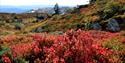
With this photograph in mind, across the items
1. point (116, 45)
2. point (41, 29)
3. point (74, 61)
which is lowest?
point (41, 29)

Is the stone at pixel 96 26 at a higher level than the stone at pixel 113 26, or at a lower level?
lower

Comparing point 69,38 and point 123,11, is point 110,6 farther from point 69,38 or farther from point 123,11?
point 69,38

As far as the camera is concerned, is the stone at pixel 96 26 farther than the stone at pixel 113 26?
Yes

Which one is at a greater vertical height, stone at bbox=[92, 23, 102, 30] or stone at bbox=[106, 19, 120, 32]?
stone at bbox=[106, 19, 120, 32]

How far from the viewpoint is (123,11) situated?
59.9 meters

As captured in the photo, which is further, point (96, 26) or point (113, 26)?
point (96, 26)

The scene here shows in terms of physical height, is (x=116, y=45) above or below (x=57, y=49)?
below

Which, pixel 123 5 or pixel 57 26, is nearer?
pixel 123 5

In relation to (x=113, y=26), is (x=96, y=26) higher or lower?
lower

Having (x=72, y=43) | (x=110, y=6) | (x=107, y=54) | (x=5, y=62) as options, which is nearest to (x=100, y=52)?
(x=107, y=54)

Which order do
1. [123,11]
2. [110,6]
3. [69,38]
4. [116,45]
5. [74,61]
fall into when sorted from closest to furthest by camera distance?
[74,61] → [69,38] → [116,45] → [123,11] → [110,6]

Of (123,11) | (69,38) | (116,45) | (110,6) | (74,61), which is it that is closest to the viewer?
(74,61)

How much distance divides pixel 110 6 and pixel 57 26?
1060 cm

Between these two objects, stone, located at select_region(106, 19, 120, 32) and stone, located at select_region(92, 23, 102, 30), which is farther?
stone, located at select_region(92, 23, 102, 30)
